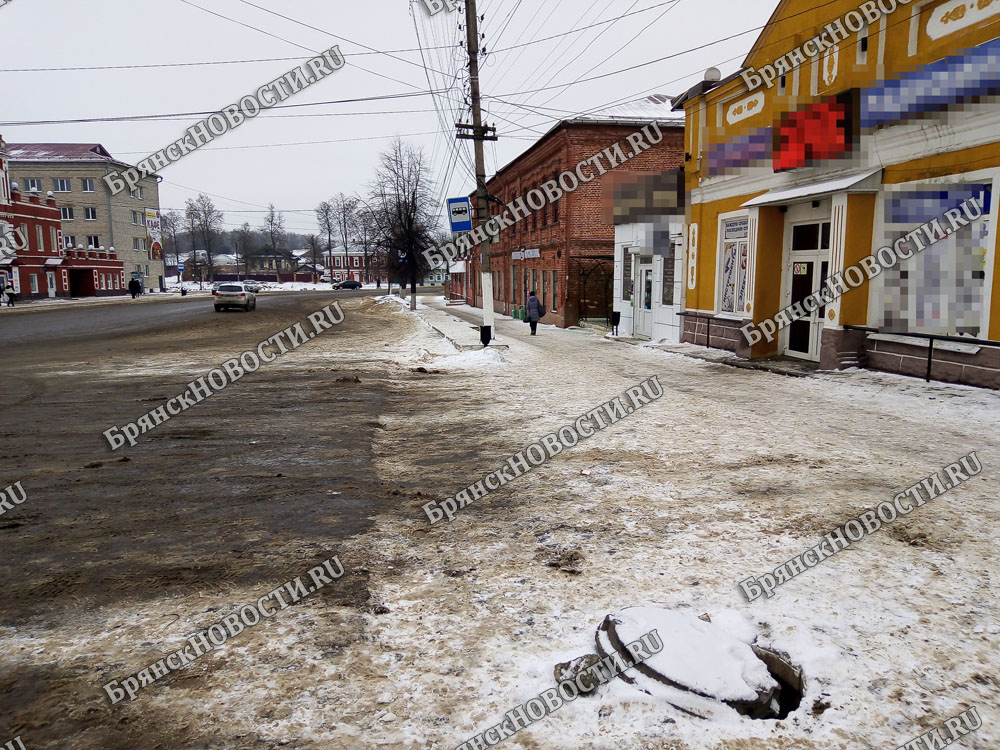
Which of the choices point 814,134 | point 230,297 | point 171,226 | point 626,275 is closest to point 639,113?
point 626,275

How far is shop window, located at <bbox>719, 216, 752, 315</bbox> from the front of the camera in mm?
14812

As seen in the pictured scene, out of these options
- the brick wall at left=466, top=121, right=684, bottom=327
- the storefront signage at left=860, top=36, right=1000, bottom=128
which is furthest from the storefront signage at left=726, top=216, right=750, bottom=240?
the brick wall at left=466, top=121, right=684, bottom=327

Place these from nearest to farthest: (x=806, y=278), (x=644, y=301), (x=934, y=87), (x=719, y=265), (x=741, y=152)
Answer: (x=934, y=87) → (x=806, y=278) → (x=741, y=152) → (x=719, y=265) → (x=644, y=301)

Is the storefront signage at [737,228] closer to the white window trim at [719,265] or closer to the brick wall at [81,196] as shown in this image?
the white window trim at [719,265]

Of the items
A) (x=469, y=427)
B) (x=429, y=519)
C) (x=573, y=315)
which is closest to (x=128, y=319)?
(x=573, y=315)

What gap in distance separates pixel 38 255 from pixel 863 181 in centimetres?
5814

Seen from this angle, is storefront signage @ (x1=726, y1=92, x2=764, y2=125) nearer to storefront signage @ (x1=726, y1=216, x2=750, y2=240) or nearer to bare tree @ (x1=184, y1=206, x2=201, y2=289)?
storefront signage @ (x1=726, y1=216, x2=750, y2=240)

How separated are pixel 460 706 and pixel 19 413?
925 centimetres

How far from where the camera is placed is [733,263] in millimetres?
15305

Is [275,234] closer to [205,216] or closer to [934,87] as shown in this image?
[205,216]

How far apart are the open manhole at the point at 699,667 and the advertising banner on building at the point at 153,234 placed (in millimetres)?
83861

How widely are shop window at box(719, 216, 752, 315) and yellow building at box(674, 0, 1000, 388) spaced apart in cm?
5

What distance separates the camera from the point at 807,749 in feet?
8.16

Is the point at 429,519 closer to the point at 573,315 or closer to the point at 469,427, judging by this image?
the point at 469,427
